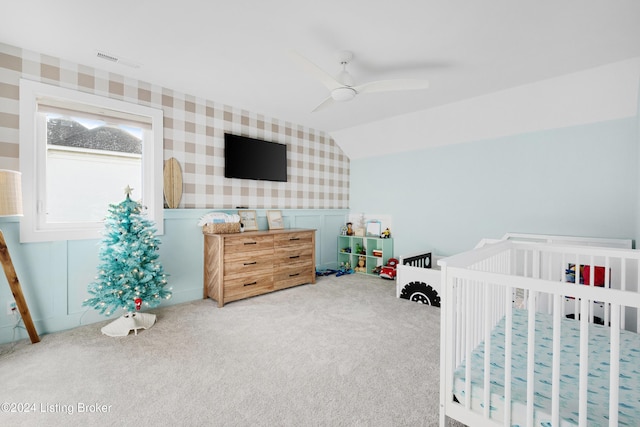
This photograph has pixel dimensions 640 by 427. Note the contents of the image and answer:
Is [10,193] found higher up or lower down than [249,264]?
higher up

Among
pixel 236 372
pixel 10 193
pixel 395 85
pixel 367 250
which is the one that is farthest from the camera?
pixel 367 250

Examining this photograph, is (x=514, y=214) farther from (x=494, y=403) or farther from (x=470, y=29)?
(x=494, y=403)

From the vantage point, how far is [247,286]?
3.36m

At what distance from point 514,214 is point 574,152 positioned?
865 mm

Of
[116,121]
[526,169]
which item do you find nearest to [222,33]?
[116,121]

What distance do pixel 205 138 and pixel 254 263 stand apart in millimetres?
1641

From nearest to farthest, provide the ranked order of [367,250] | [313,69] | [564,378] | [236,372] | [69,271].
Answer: [564,378]
[236,372]
[313,69]
[69,271]
[367,250]

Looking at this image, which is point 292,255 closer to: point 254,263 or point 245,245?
point 254,263

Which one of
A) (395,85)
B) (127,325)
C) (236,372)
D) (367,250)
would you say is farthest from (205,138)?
(367,250)

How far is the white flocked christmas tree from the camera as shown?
244 cm

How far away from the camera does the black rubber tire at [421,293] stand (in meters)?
3.17

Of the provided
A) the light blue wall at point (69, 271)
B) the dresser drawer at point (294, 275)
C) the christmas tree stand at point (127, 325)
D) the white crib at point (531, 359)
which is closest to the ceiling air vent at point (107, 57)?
the light blue wall at point (69, 271)

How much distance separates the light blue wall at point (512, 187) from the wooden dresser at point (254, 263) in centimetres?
168

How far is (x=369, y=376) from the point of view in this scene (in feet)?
6.03
